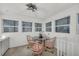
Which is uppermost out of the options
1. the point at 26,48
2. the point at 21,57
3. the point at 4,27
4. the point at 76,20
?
the point at 76,20

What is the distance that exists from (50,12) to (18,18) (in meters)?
0.61

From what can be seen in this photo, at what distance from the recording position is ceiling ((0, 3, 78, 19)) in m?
1.56

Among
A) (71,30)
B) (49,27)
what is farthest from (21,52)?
(71,30)

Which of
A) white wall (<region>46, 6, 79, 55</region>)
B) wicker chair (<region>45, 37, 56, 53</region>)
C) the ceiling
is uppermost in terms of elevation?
the ceiling

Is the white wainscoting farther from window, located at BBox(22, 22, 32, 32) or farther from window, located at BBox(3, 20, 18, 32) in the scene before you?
window, located at BBox(3, 20, 18, 32)

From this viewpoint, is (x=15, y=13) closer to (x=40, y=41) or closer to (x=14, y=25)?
(x=14, y=25)

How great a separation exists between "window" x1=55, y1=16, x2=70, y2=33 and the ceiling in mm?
185

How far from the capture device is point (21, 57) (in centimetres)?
166

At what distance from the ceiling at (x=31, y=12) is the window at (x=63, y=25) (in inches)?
7.3

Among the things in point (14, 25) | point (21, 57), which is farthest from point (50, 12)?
A: point (21, 57)

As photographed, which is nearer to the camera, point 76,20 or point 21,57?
point 76,20

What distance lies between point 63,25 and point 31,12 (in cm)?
64

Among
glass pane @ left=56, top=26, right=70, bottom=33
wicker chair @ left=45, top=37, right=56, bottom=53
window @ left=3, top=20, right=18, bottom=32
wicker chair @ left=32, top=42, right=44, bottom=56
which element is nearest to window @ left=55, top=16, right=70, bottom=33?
glass pane @ left=56, top=26, right=70, bottom=33

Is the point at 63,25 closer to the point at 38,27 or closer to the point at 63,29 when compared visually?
the point at 63,29
